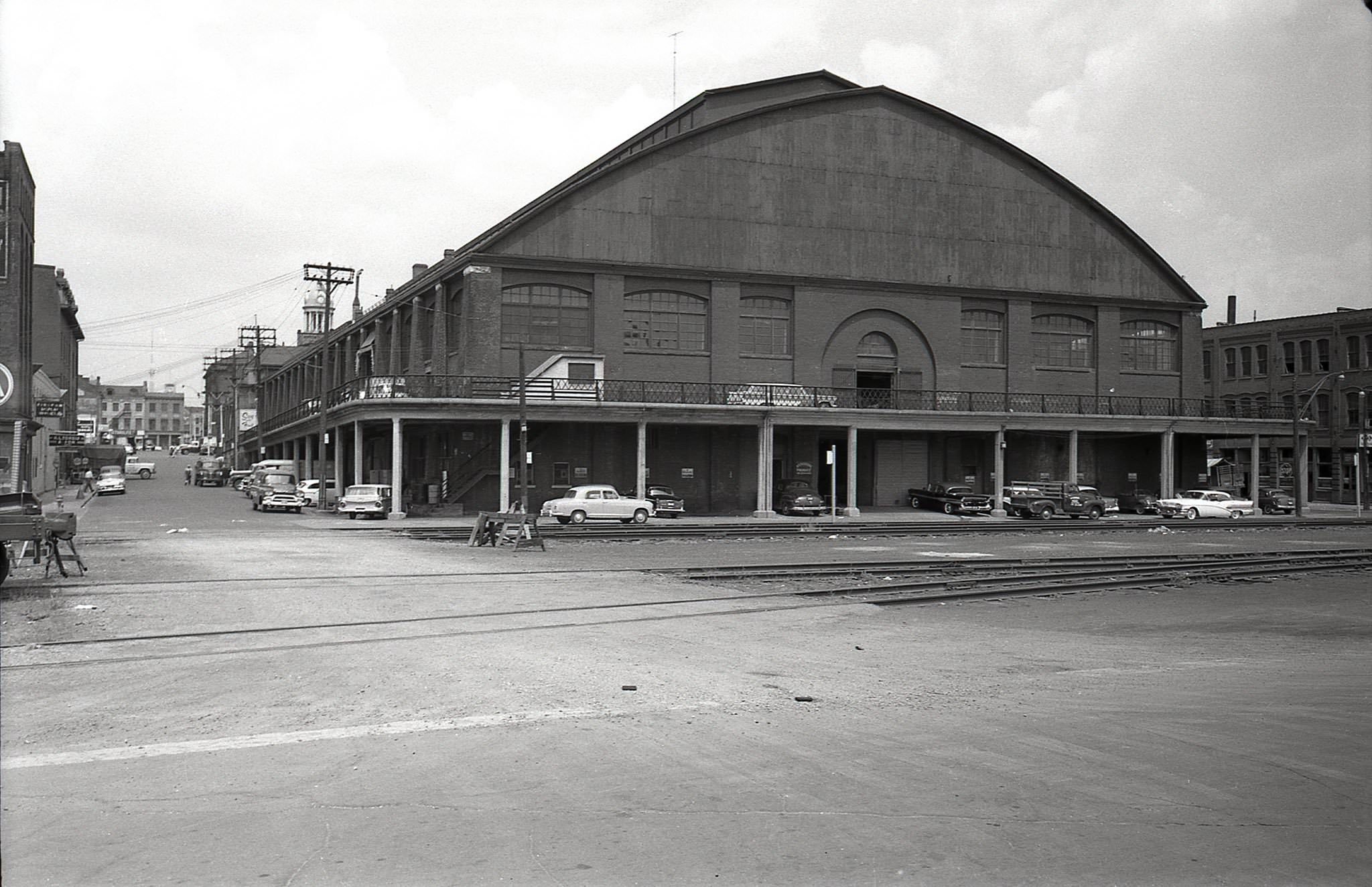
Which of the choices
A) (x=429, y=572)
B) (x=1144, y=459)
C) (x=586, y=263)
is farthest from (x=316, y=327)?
(x=429, y=572)

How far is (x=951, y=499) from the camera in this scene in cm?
4928

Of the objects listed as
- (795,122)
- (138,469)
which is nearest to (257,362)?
(138,469)

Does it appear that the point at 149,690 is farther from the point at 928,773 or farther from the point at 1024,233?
the point at 1024,233

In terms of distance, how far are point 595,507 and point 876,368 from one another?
18.6 meters

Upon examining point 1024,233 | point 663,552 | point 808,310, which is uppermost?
point 1024,233

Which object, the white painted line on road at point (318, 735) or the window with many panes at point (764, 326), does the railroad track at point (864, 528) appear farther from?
the white painted line on road at point (318, 735)

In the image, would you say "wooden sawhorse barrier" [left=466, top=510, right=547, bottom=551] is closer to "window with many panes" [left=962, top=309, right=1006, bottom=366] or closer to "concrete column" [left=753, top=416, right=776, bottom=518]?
"concrete column" [left=753, top=416, right=776, bottom=518]

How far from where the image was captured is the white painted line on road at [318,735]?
7.35 metres

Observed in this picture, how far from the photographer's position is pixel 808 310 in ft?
167

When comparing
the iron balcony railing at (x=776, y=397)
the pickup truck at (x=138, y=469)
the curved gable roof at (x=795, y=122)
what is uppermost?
the curved gable roof at (x=795, y=122)

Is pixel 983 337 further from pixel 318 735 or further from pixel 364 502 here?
pixel 318 735

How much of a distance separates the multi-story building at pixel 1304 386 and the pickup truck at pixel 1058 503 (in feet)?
43.6

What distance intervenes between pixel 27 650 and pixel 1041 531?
1314 inches

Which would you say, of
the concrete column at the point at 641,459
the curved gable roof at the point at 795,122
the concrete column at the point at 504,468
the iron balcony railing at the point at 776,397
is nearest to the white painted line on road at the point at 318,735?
the concrete column at the point at 504,468
